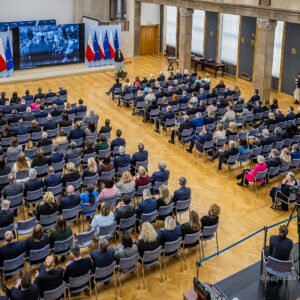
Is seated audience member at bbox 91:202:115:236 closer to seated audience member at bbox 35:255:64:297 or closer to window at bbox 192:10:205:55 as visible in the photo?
seated audience member at bbox 35:255:64:297

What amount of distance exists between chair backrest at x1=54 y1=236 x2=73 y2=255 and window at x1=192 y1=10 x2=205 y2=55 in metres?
21.5

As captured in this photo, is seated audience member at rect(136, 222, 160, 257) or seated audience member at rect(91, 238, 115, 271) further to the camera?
seated audience member at rect(136, 222, 160, 257)

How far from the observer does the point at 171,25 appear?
30594 millimetres

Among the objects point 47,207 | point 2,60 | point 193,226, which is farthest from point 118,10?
point 193,226

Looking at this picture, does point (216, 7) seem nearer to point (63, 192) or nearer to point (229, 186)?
point (229, 186)

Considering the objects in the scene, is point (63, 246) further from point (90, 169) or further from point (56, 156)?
point (56, 156)

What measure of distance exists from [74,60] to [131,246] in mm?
21155

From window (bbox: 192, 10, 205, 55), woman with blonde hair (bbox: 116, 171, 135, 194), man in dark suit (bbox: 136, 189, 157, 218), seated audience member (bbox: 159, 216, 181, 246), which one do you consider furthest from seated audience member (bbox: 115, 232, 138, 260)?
window (bbox: 192, 10, 205, 55)

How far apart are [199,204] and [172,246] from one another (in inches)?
127

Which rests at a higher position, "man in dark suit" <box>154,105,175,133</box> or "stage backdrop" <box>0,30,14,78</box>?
"stage backdrop" <box>0,30,14,78</box>

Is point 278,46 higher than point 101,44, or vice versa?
point 278,46

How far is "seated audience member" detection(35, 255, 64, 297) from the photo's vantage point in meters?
7.26

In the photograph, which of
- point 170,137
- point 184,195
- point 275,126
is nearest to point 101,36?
point 170,137

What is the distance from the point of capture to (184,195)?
33.9 feet
